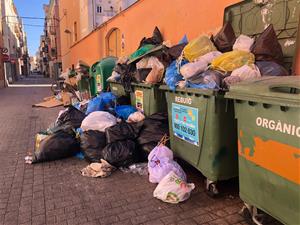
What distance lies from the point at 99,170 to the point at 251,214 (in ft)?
5.96

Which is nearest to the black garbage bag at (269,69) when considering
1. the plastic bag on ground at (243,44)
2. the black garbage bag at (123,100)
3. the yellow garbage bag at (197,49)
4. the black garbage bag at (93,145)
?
the plastic bag on ground at (243,44)

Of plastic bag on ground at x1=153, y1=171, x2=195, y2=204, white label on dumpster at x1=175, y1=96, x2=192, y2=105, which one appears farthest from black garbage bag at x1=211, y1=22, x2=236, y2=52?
plastic bag on ground at x1=153, y1=171, x2=195, y2=204

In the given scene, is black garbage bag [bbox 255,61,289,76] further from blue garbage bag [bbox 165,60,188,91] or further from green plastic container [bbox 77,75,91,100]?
green plastic container [bbox 77,75,91,100]

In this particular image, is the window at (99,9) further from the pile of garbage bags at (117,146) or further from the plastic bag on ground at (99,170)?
the plastic bag on ground at (99,170)

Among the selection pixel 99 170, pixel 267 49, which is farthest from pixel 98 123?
pixel 267 49

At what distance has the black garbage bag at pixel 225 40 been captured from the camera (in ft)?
11.4

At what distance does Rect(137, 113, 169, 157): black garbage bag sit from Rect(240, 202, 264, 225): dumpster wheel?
1.43 meters

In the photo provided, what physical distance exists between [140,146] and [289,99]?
224cm

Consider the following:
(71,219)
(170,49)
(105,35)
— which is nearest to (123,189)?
(71,219)

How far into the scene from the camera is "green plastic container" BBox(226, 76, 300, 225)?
1.77m

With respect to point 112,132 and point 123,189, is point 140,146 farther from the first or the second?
point 123,189

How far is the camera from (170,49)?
4.07 m

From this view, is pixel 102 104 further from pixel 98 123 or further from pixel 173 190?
pixel 173 190

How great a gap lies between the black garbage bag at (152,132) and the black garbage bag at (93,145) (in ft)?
1.76
